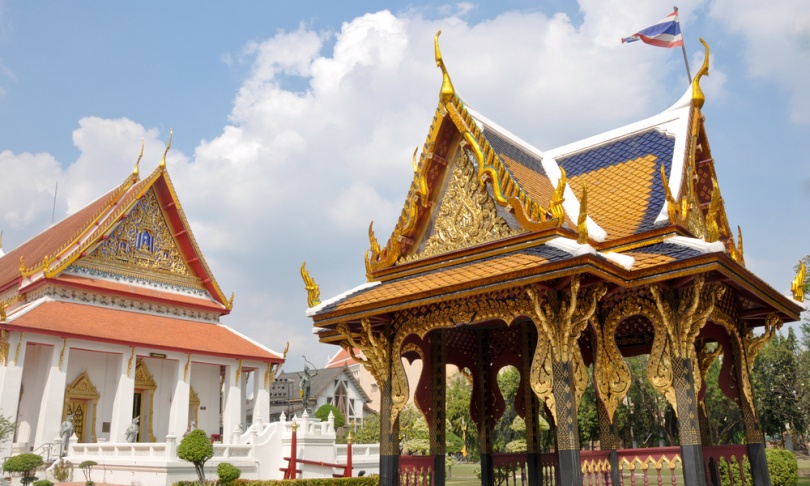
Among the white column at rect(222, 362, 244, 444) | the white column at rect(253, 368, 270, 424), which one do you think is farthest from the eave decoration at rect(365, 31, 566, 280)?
the white column at rect(253, 368, 270, 424)

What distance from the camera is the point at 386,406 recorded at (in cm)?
848

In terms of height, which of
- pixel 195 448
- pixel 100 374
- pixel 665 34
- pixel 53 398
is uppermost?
pixel 665 34

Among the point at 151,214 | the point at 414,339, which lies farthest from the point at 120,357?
the point at 414,339

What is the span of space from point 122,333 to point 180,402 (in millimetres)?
3087

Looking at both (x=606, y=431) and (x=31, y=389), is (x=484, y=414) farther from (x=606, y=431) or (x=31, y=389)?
(x=31, y=389)

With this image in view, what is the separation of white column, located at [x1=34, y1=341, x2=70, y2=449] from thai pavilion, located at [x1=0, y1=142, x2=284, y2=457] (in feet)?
0.10

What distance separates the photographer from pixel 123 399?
21.4 metres

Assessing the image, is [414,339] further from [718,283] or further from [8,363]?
[8,363]

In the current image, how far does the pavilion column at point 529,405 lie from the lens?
9367 millimetres

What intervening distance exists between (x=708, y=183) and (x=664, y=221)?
2.07m

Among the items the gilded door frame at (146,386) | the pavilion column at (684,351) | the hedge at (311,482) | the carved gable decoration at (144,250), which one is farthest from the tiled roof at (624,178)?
the carved gable decoration at (144,250)

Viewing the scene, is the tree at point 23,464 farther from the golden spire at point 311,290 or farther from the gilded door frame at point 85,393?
the golden spire at point 311,290

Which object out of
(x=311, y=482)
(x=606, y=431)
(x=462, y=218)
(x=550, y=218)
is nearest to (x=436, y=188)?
(x=462, y=218)

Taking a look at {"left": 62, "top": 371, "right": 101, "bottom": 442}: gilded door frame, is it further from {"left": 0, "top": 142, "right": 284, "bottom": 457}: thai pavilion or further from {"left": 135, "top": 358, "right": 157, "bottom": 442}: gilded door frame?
{"left": 135, "top": 358, "right": 157, "bottom": 442}: gilded door frame
